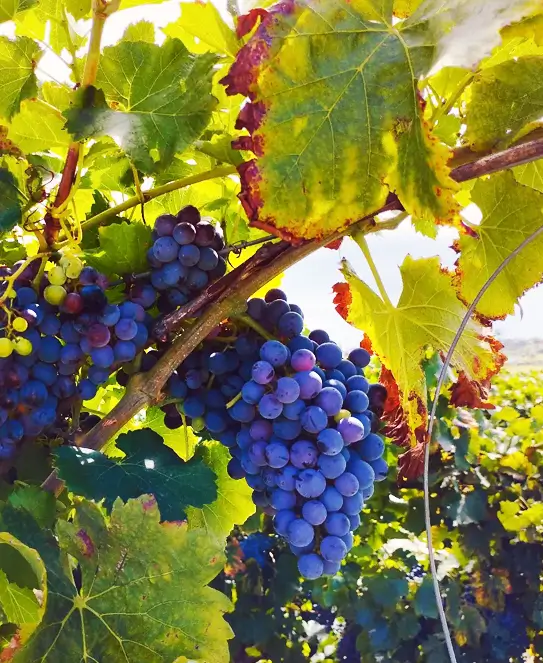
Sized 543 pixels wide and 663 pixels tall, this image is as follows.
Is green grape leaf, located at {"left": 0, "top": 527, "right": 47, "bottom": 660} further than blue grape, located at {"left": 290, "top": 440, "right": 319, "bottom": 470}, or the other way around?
blue grape, located at {"left": 290, "top": 440, "right": 319, "bottom": 470}

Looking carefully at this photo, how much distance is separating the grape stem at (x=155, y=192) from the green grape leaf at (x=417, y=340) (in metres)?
0.19

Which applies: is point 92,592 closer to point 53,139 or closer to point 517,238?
point 53,139

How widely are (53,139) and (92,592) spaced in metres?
0.45

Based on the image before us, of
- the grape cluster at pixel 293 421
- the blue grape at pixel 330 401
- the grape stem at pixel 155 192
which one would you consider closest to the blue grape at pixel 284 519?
the grape cluster at pixel 293 421

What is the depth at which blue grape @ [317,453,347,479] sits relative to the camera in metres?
0.67

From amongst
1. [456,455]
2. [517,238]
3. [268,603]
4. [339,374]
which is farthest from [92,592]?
[268,603]

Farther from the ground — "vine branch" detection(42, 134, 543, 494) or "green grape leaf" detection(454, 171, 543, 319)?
"green grape leaf" detection(454, 171, 543, 319)

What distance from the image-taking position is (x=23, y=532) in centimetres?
61

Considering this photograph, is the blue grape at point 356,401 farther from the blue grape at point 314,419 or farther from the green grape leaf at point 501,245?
the green grape leaf at point 501,245

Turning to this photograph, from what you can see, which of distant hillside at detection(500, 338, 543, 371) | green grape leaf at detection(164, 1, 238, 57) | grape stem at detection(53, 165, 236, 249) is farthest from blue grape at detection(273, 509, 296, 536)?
distant hillside at detection(500, 338, 543, 371)

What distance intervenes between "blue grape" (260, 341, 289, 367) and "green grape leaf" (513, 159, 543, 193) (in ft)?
1.23

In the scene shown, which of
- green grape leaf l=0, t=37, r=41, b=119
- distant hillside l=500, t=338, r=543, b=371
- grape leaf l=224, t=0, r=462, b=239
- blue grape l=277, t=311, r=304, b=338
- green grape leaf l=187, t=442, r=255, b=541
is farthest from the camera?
distant hillside l=500, t=338, r=543, b=371

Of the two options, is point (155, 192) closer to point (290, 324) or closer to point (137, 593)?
Answer: point (290, 324)

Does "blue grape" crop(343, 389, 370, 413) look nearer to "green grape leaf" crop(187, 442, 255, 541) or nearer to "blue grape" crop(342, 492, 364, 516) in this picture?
"blue grape" crop(342, 492, 364, 516)
